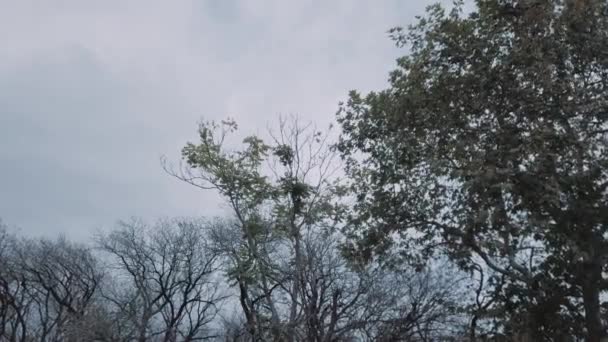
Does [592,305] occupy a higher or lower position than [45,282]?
lower

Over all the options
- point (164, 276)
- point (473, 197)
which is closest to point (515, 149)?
point (473, 197)

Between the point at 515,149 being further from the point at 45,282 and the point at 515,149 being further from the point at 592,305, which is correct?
the point at 45,282

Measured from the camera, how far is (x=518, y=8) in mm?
9094

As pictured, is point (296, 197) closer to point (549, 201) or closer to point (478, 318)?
point (478, 318)

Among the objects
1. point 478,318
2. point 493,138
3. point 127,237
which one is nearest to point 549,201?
point 493,138

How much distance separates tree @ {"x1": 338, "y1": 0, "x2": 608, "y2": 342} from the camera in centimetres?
826

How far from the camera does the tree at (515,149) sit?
826 cm

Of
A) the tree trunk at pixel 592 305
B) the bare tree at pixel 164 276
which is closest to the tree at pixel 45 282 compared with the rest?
the bare tree at pixel 164 276

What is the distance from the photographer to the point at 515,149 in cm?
813

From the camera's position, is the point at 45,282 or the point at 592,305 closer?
the point at 592,305

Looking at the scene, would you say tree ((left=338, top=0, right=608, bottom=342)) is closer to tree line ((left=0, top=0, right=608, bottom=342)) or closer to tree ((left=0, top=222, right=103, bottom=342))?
tree line ((left=0, top=0, right=608, bottom=342))

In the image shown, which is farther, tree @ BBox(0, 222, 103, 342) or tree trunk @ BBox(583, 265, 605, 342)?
tree @ BBox(0, 222, 103, 342)

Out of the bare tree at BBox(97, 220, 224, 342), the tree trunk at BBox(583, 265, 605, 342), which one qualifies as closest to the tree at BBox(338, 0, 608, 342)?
the tree trunk at BBox(583, 265, 605, 342)

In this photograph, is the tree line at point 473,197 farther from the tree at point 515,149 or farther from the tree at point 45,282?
the tree at point 45,282
